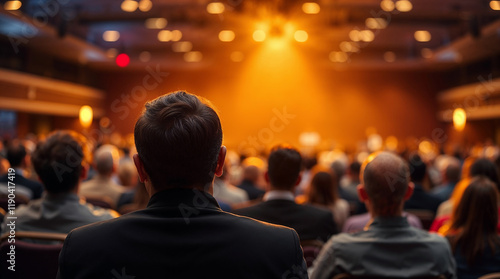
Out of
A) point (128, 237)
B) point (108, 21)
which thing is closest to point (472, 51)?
point (108, 21)

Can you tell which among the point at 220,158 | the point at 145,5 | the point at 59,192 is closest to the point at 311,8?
the point at 145,5

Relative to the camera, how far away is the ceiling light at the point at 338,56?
18.8 meters

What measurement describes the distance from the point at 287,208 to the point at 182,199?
1.65 meters

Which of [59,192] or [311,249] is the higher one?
[59,192]

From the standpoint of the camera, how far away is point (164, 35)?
15945 millimetres

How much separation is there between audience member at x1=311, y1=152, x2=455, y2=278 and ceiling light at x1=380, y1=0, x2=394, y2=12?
10921mm

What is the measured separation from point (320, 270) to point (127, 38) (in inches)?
630

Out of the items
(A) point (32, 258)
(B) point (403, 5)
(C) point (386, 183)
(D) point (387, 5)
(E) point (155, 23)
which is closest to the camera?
(A) point (32, 258)

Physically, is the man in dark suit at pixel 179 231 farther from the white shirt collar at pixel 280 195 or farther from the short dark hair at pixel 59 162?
the white shirt collar at pixel 280 195

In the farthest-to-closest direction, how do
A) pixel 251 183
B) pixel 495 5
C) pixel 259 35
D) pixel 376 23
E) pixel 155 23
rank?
pixel 259 35
pixel 155 23
pixel 376 23
pixel 495 5
pixel 251 183

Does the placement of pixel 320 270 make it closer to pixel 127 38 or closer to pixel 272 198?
pixel 272 198

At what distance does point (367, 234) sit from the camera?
197 centimetres

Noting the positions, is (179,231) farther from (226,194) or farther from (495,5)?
(495,5)

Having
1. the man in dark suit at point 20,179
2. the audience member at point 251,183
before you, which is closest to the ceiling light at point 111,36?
the audience member at point 251,183
